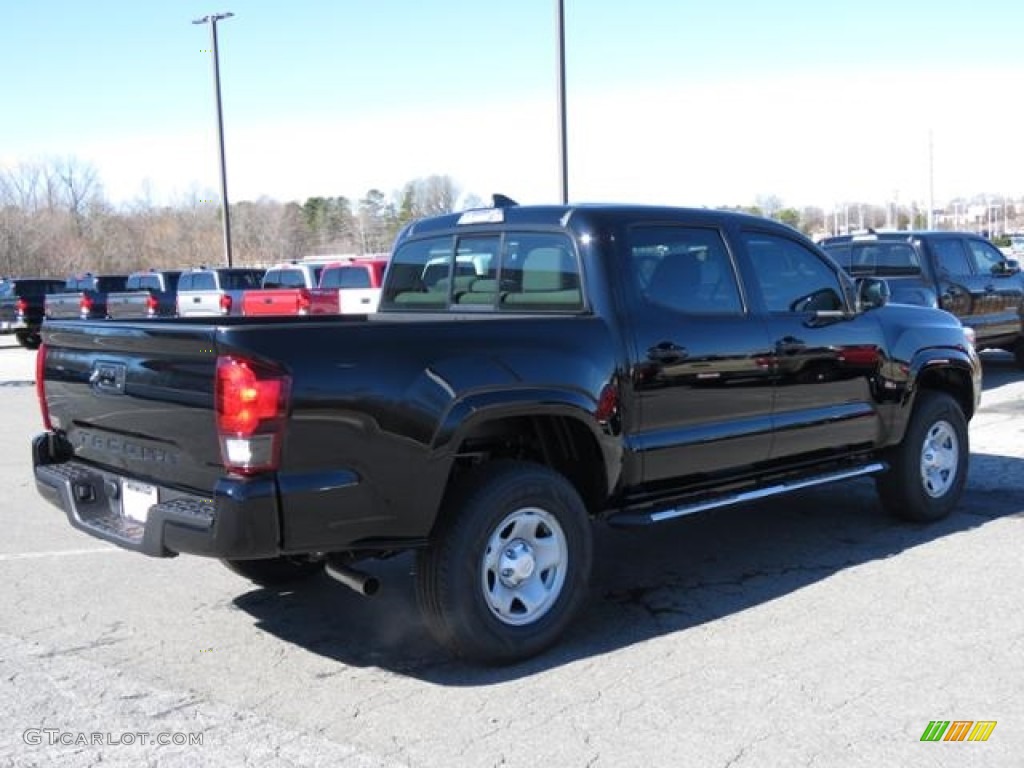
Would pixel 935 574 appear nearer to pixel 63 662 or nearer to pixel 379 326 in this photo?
pixel 379 326

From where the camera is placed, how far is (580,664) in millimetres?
4398

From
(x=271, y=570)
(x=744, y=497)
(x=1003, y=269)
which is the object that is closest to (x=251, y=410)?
(x=271, y=570)

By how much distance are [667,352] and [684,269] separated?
0.55 meters

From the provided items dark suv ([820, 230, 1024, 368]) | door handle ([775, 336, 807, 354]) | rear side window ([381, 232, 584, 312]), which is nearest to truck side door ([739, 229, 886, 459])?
door handle ([775, 336, 807, 354])

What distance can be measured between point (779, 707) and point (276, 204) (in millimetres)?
89055

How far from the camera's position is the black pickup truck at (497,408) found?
382 centimetres

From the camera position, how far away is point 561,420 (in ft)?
15.6

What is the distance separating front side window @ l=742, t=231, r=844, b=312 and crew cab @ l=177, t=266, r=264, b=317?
17961 mm

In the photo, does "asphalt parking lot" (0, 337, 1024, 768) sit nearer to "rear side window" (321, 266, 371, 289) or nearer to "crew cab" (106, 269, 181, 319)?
"rear side window" (321, 266, 371, 289)

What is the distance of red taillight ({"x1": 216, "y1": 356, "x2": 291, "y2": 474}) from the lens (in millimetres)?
3689

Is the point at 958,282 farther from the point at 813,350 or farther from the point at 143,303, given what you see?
the point at 143,303

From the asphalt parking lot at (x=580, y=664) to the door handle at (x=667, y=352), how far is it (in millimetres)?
1242

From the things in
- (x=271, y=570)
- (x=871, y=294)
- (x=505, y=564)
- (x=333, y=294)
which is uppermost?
(x=871, y=294)

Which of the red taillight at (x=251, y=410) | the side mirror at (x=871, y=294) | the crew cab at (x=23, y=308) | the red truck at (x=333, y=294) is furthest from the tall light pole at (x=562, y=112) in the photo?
the crew cab at (x=23, y=308)
